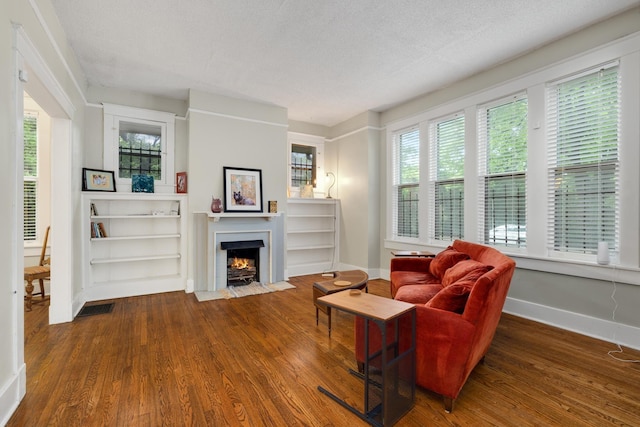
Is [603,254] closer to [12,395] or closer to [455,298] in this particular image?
[455,298]

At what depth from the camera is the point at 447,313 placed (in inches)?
74.6

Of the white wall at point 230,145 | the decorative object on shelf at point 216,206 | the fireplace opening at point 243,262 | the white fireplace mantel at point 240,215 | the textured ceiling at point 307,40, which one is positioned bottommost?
the fireplace opening at point 243,262

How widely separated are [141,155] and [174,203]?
2.88 ft

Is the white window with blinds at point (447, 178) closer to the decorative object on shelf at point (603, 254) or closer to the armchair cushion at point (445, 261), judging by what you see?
the armchair cushion at point (445, 261)

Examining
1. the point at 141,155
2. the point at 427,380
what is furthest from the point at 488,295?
the point at 141,155

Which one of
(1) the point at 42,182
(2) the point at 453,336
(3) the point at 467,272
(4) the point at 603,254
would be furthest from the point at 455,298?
(1) the point at 42,182

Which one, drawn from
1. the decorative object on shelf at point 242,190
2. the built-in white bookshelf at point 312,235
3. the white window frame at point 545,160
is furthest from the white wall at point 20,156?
the white window frame at point 545,160

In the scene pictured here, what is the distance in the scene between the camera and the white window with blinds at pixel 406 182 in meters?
5.06

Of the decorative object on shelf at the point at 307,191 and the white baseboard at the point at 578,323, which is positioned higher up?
the decorative object on shelf at the point at 307,191

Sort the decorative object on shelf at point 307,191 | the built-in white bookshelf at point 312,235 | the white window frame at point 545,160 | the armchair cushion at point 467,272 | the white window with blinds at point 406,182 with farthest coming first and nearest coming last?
the decorative object on shelf at point 307,191 → the built-in white bookshelf at point 312,235 → the white window with blinds at point 406,182 → the white window frame at point 545,160 → the armchair cushion at point 467,272

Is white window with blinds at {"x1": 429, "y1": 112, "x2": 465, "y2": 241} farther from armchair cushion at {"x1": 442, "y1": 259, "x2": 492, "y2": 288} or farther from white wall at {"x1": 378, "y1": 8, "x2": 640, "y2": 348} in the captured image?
armchair cushion at {"x1": 442, "y1": 259, "x2": 492, "y2": 288}

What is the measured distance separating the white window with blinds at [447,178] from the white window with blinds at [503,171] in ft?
1.06

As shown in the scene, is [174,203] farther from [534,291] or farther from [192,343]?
[534,291]

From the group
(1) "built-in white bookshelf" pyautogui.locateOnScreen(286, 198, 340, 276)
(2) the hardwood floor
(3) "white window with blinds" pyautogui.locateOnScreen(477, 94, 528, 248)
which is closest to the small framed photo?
(2) the hardwood floor
